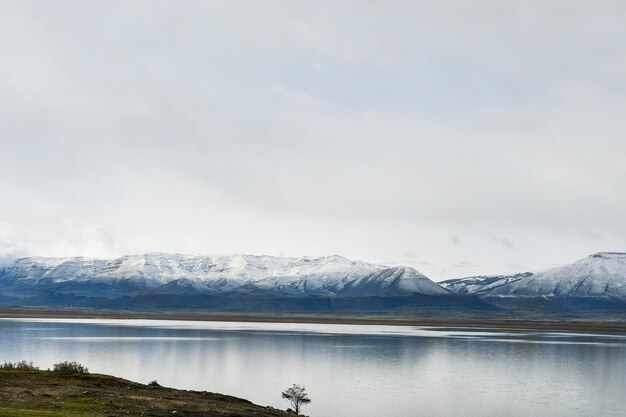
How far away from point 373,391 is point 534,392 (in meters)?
12.8

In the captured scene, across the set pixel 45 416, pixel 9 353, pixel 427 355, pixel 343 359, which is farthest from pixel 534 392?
pixel 9 353

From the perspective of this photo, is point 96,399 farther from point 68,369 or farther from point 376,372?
point 376,372

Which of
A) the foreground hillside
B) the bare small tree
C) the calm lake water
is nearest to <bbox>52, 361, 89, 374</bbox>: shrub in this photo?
the foreground hillside

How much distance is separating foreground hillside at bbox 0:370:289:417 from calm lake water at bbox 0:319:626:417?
405 inches

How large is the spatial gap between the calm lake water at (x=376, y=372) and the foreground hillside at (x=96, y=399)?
33.7ft

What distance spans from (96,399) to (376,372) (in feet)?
130

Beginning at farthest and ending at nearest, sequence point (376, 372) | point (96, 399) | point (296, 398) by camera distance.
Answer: point (376, 372), point (296, 398), point (96, 399)

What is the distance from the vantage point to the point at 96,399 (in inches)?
1273

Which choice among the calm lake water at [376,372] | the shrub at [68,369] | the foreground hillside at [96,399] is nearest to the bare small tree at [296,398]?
the calm lake water at [376,372]

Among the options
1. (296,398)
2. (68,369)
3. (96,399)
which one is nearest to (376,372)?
(296,398)

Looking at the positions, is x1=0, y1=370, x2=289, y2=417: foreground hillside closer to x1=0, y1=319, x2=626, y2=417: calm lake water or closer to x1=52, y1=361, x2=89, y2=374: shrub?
x1=52, y1=361, x2=89, y2=374: shrub

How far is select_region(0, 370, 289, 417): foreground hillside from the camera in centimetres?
2897

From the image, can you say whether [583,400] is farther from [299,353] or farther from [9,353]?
[9,353]

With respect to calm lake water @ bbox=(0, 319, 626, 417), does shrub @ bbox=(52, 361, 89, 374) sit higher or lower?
higher
